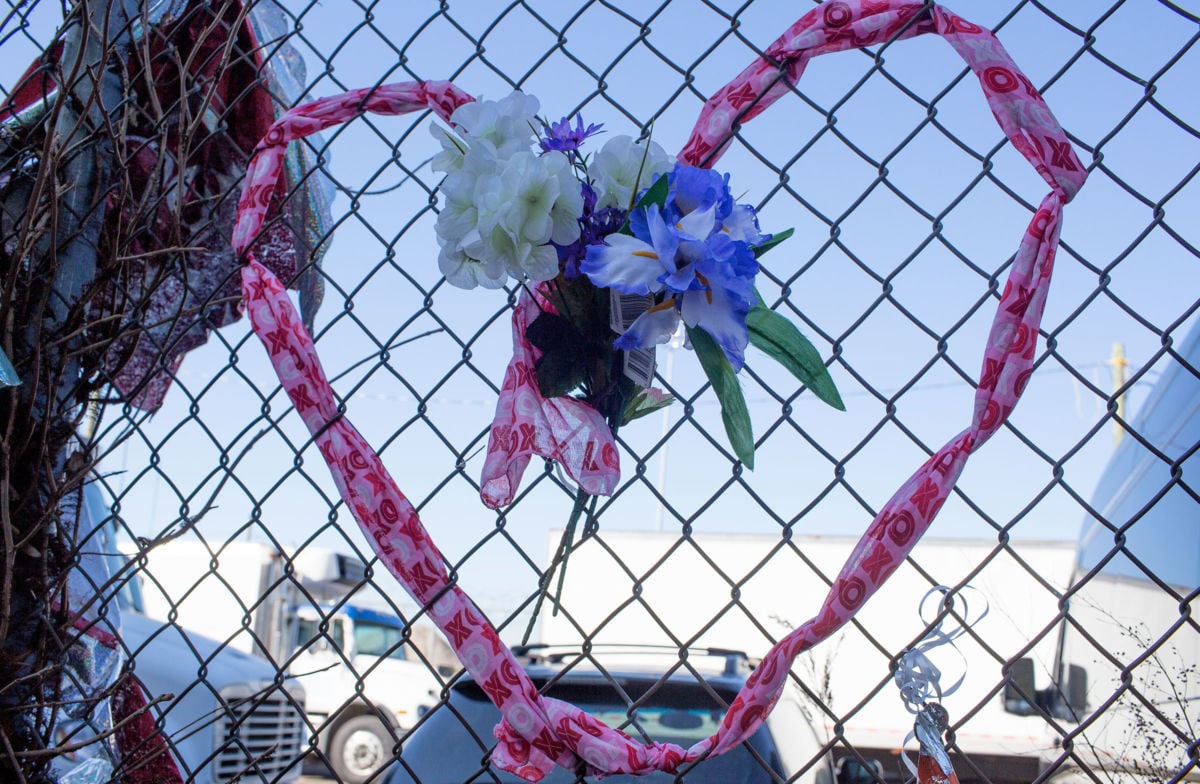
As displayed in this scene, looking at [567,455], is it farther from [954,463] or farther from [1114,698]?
[1114,698]

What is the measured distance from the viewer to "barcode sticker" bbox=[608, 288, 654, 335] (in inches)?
43.1

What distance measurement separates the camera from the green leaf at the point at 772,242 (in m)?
1.10

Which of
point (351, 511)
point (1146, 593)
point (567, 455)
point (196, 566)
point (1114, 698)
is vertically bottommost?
point (1114, 698)

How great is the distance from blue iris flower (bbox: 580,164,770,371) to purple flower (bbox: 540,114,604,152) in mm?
177

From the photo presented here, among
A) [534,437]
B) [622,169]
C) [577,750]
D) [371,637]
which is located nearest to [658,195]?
[622,169]

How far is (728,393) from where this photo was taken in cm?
107

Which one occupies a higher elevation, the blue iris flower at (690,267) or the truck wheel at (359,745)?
the truck wheel at (359,745)

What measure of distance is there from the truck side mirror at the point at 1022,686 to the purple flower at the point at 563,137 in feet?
2.56

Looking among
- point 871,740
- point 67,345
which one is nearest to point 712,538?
point 871,740

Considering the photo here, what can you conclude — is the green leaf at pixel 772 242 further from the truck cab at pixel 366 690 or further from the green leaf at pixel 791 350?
the truck cab at pixel 366 690

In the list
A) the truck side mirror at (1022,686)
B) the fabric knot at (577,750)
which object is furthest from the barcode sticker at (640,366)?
the truck side mirror at (1022,686)

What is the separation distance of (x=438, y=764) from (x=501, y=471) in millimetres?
1818

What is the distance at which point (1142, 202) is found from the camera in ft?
3.68

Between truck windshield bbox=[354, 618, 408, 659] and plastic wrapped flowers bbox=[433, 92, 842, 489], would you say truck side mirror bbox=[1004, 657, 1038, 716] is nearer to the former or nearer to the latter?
plastic wrapped flowers bbox=[433, 92, 842, 489]
